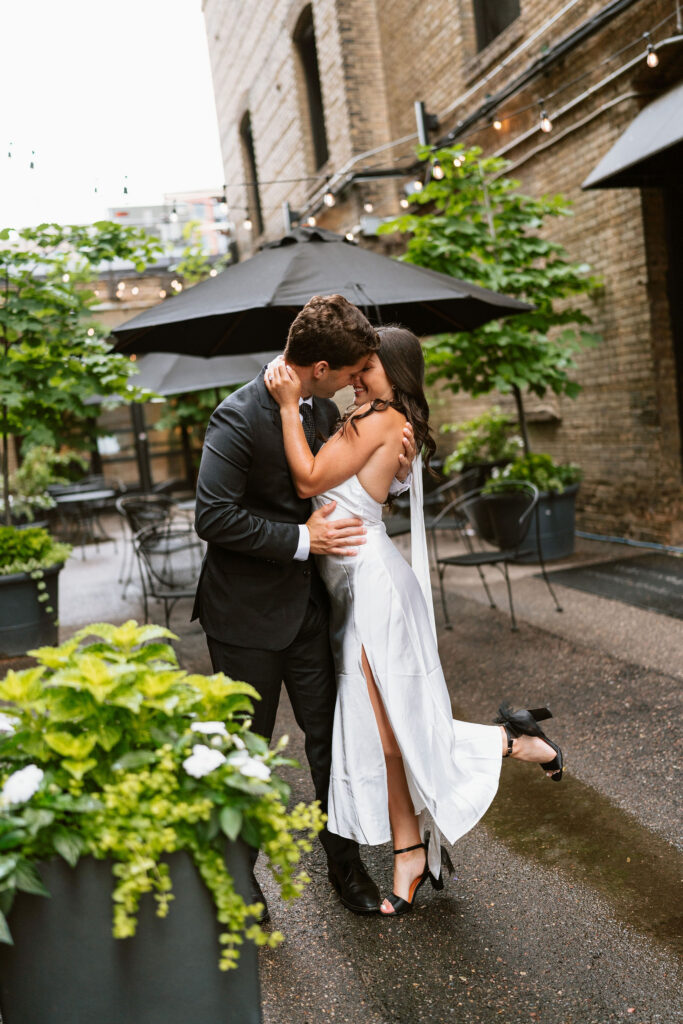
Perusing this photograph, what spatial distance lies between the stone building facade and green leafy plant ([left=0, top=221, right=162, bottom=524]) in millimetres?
1212

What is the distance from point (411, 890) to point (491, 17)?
10893mm

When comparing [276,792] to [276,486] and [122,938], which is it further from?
[276,486]

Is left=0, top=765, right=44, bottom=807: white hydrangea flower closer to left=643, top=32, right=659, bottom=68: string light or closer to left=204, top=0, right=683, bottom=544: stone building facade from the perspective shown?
left=204, top=0, right=683, bottom=544: stone building facade

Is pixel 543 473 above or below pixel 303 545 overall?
below

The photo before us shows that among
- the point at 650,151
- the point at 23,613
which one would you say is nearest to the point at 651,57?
the point at 650,151

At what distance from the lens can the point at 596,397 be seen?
949 cm

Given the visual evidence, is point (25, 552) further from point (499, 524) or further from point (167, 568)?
point (499, 524)

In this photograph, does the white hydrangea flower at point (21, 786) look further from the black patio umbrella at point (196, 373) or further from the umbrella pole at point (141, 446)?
the umbrella pole at point (141, 446)

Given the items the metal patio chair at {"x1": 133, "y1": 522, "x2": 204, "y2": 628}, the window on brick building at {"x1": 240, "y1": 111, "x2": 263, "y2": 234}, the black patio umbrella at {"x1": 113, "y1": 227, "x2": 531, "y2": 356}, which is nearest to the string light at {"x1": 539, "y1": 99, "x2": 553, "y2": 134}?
the black patio umbrella at {"x1": 113, "y1": 227, "x2": 531, "y2": 356}

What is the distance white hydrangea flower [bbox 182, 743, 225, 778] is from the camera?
1607mm

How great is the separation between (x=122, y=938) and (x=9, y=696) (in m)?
0.49

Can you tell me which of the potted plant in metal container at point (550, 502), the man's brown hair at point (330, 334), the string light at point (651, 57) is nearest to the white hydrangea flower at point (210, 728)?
the man's brown hair at point (330, 334)

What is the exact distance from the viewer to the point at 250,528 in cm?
275

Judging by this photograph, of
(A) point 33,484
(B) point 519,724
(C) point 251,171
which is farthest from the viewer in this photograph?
(C) point 251,171
